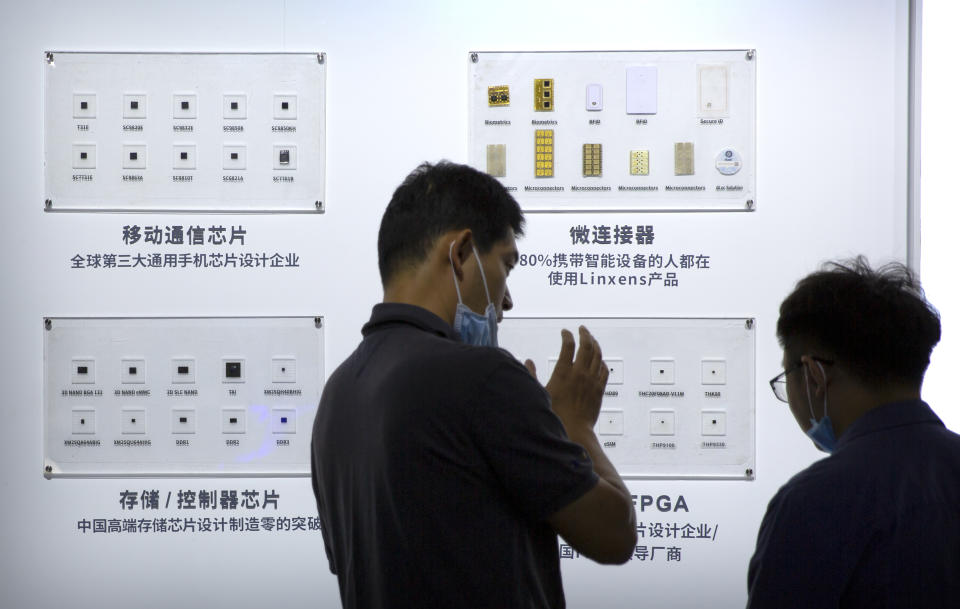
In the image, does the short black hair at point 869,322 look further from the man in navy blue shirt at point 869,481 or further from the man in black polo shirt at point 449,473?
the man in black polo shirt at point 449,473

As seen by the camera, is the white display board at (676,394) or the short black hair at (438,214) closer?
the short black hair at (438,214)

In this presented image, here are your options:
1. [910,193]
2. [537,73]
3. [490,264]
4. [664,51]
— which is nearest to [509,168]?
[537,73]

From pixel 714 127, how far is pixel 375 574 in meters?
1.40

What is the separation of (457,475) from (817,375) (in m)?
0.58

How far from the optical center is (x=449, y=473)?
45.7 inches

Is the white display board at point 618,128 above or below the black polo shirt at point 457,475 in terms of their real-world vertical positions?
above

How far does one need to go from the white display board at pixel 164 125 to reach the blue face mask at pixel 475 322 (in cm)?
85

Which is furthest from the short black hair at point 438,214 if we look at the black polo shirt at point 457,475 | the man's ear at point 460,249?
the black polo shirt at point 457,475

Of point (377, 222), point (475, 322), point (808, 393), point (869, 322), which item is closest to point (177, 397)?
point (377, 222)

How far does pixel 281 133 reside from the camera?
2.11 m

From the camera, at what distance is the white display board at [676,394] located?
209 cm

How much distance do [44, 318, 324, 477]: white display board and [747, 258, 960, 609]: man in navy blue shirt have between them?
4.01 ft

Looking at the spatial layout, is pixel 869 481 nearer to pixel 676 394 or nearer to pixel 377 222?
pixel 676 394

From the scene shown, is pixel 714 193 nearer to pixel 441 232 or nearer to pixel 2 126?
pixel 441 232
